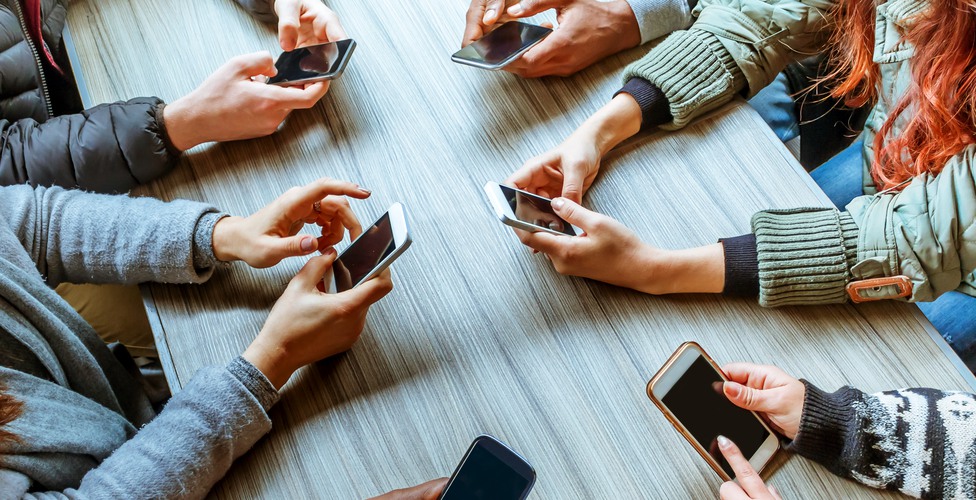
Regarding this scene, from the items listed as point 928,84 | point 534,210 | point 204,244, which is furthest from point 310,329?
point 928,84

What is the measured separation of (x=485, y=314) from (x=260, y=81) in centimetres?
52

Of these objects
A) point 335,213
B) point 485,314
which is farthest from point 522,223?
point 335,213

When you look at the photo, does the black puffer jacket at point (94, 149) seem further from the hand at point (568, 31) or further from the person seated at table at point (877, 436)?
the person seated at table at point (877, 436)

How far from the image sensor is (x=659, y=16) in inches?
40.3

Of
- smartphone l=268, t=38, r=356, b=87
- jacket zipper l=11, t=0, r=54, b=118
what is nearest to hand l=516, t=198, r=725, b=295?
smartphone l=268, t=38, r=356, b=87

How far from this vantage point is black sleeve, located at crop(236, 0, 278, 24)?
1.07 meters

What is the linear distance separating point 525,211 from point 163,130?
0.54 metres

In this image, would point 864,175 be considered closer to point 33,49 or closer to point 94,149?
point 94,149

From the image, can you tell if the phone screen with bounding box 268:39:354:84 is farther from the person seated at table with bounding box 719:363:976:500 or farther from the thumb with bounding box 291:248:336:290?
the person seated at table with bounding box 719:363:976:500

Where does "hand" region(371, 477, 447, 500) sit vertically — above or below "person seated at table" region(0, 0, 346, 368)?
below

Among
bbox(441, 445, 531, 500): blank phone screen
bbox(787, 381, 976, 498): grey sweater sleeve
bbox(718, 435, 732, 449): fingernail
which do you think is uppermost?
bbox(787, 381, 976, 498): grey sweater sleeve

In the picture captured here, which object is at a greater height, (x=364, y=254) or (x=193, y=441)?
(x=364, y=254)

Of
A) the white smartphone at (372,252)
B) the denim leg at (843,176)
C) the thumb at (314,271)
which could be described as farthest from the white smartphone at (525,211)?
the denim leg at (843,176)

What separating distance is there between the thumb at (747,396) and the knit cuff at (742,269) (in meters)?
0.14
